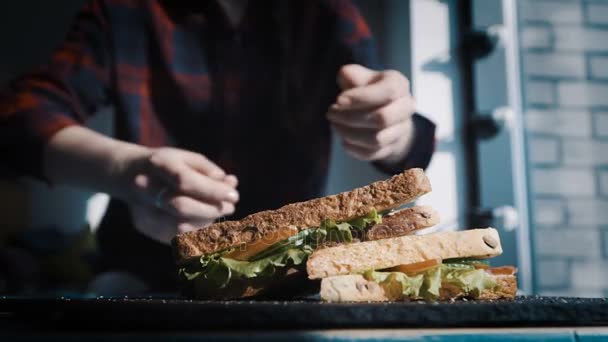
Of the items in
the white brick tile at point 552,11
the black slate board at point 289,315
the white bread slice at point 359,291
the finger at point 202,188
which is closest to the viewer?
the black slate board at point 289,315

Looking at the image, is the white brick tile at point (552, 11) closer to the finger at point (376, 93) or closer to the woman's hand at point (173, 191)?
the finger at point (376, 93)

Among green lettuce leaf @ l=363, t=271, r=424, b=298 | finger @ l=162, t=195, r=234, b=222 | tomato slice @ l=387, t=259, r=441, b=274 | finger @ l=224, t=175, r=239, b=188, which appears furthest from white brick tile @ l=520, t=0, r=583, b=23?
green lettuce leaf @ l=363, t=271, r=424, b=298

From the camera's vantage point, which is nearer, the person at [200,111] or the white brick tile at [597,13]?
the person at [200,111]

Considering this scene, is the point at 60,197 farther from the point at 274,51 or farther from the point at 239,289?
the point at 239,289

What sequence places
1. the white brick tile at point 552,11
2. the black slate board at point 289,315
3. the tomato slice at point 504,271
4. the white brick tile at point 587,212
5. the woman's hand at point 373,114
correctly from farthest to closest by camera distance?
1. the white brick tile at point 552,11
2. the white brick tile at point 587,212
3. the woman's hand at point 373,114
4. the tomato slice at point 504,271
5. the black slate board at point 289,315

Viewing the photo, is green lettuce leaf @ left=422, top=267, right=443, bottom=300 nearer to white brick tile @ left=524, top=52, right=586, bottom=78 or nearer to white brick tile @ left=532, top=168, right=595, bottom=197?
white brick tile @ left=532, top=168, right=595, bottom=197

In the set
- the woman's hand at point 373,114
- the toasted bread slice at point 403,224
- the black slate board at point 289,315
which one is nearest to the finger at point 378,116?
the woman's hand at point 373,114

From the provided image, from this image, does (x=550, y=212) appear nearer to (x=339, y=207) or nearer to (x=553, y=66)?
(x=553, y=66)

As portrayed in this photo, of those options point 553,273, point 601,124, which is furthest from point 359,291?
point 601,124

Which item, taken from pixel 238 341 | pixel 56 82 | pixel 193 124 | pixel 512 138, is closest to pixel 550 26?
pixel 512 138
